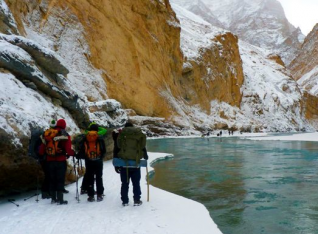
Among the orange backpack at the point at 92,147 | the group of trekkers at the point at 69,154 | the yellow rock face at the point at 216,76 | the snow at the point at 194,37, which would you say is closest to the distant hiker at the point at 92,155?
the orange backpack at the point at 92,147

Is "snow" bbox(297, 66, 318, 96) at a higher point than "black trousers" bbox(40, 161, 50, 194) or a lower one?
higher

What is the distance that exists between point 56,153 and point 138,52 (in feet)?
169

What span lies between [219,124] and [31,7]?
151ft

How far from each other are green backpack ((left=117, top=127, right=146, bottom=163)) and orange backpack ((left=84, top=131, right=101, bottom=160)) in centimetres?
65

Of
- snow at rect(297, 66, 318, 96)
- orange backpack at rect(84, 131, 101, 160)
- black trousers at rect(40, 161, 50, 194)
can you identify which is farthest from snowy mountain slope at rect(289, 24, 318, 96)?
black trousers at rect(40, 161, 50, 194)

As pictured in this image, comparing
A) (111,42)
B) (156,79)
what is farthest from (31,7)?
(156,79)

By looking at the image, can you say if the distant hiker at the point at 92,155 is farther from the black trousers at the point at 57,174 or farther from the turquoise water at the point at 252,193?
the turquoise water at the point at 252,193

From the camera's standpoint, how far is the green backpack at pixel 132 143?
6815 millimetres

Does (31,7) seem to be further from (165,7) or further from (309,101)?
(309,101)

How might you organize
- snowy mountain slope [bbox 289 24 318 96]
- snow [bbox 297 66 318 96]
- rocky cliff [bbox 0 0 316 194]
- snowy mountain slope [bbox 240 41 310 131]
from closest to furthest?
rocky cliff [bbox 0 0 316 194] < snowy mountain slope [bbox 240 41 310 131] < snow [bbox 297 66 318 96] < snowy mountain slope [bbox 289 24 318 96]

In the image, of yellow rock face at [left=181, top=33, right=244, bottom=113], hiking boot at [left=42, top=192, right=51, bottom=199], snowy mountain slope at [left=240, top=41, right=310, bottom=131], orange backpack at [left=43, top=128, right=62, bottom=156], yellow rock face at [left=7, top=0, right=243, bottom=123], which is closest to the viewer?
orange backpack at [left=43, top=128, right=62, bottom=156]

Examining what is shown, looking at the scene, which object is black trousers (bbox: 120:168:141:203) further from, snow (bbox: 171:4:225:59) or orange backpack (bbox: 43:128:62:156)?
snow (bbox: 171:4:225:59)

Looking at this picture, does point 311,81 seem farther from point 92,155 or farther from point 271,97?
point 92,155

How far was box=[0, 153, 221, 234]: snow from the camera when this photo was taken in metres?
5.39
